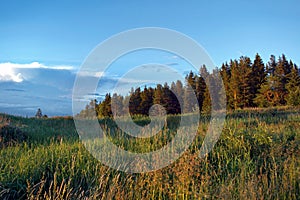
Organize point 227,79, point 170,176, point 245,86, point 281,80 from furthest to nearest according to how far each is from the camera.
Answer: point 227,79, point 245,86, point 281,80, point 170,176

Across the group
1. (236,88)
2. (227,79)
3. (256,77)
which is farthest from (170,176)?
(227,79)

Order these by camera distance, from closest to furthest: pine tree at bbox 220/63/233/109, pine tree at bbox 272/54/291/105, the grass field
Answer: the grass field
pine tree at bbox 272/54/291/105
pine tree at bbox 220/63/233/109

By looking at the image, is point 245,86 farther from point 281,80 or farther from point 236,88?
point 281,80

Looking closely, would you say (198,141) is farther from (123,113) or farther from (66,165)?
(123,113)

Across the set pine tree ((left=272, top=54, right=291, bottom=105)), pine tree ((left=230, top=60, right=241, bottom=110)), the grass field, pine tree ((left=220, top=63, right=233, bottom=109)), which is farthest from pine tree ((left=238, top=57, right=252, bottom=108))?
the grass field

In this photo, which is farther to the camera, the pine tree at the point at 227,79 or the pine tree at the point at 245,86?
the pine tree at the point at 227,79

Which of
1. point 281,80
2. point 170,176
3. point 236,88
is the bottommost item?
point 170,176

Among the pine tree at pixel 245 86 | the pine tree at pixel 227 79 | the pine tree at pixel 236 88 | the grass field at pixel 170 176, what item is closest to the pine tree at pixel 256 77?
the pine tree at pixel 245 86

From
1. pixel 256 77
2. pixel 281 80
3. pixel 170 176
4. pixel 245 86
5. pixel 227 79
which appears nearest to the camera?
pixel 170 176

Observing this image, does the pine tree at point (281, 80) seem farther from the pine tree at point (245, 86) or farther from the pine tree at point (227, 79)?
the pine tree at point (227, 79)

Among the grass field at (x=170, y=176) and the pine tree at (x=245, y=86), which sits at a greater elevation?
the pine tree at (x=245, y=86)

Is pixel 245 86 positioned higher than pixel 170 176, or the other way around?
pixel 245 86

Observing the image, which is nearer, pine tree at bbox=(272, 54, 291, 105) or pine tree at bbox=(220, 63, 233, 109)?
pine tree at bbox=(272, 54, 291, 105)

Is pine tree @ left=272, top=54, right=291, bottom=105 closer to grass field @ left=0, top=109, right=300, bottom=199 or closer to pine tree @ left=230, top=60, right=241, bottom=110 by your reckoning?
pine tree @ left=230, top=60, right=241, bottom=110
